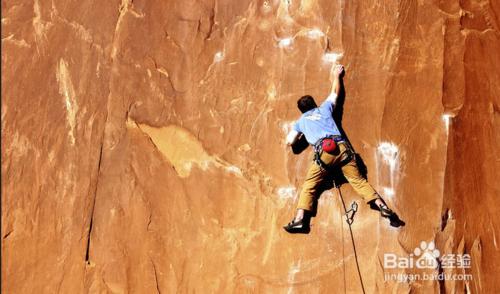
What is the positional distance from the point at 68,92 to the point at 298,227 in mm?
2558

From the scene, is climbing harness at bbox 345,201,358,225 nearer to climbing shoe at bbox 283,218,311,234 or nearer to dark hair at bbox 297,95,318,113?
climbing shoe at bbox 283,218,311,234

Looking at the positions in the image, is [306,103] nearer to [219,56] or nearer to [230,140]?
[230,140]

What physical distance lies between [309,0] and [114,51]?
1966mm

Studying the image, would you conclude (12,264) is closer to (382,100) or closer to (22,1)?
(22,1)

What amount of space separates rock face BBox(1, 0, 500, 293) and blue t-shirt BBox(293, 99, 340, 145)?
239 mm

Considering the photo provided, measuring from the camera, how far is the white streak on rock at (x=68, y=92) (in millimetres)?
5828

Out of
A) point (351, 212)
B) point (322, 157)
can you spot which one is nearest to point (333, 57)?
point (322, 157)

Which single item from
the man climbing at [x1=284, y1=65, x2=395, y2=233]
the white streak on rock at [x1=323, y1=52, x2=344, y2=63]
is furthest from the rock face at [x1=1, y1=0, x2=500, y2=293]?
the man climbing at [x1=284, y1=65, x2=395, y2=233]

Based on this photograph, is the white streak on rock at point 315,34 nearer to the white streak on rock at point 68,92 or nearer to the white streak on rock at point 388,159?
the white streak on rock at point 388,159

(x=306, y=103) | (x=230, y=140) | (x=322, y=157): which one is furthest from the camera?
(x=230, y=140)

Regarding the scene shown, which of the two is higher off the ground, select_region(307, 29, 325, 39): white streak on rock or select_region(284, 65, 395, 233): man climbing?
select_region(307, 29, 325, 39): white streak on rock

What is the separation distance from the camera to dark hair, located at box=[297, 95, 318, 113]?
5.52 m

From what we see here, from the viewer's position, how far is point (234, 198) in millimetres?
5613

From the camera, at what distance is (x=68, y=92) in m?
5.86
